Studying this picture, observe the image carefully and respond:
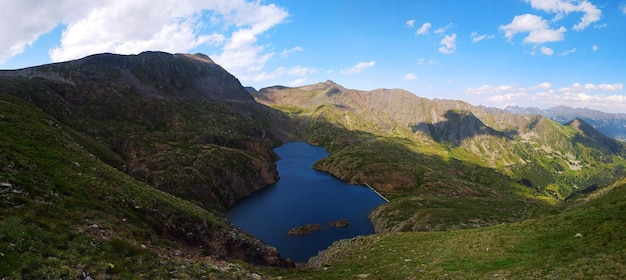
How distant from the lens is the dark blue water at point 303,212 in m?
102

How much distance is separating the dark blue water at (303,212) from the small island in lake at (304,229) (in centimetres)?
184

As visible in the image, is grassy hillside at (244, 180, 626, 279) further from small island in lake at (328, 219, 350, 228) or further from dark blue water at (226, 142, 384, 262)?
small island in lake at (328, 219, 350, 228)

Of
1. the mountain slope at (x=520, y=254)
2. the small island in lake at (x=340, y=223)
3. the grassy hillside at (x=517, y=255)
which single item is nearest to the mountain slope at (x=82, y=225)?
the grassy hillside at (x=517, y=255)

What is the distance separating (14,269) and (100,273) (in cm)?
437

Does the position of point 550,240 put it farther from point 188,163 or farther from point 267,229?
point 188,163

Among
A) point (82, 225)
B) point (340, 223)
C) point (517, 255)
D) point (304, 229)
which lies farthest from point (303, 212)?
point (82, 225)

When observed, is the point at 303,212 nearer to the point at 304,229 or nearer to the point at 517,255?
the point at 304,229

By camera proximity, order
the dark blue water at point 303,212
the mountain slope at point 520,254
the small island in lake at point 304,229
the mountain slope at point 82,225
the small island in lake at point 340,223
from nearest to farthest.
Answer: the mountain slope at point 82,225 < the mountain slope at point 520,254 < the dark blue water at point 303,212 < the small island in lake at point 304,229 < the small island in lake at point 340,223

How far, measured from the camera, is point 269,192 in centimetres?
15938

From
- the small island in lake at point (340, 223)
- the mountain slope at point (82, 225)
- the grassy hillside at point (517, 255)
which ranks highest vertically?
the mountain slope at point (82, 225)

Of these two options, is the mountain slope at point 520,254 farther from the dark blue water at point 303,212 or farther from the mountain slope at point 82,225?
the dark blue water at point 303,212

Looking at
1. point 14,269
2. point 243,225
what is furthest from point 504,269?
point 243,225

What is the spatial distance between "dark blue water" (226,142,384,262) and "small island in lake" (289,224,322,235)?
1.84 meters

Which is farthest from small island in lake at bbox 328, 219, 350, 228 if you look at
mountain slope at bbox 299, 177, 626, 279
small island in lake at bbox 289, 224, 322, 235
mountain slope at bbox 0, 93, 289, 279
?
mountain slope at bbox 0, 93, 289, 279
